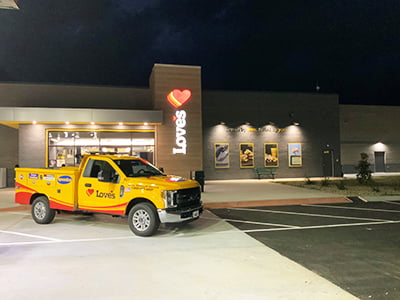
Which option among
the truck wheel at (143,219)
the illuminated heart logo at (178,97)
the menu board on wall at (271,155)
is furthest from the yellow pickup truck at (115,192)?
the menu board on wall at (271,155)

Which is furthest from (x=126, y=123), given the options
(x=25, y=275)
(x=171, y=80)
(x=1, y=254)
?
(x=25, y=275)

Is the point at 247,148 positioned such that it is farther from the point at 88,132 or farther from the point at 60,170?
the point at 60,170

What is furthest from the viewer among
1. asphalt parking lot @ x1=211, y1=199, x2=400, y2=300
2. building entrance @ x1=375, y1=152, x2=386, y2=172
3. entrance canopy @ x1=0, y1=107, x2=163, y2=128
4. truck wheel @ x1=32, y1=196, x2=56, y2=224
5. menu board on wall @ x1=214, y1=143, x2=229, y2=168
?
building entrance @ x1=375, y1=152, x2=386, y2=172

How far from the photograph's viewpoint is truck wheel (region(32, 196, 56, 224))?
8.75 m

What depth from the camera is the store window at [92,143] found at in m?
19.1

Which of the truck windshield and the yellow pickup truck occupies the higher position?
the truck windshield

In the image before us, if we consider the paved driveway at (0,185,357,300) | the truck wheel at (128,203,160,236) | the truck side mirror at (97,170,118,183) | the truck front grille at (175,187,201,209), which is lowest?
the paved driveway at (0,185,357,300)

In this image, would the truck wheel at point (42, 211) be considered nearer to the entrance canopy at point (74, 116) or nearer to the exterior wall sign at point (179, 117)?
the entrance canopy at point (74, 116)

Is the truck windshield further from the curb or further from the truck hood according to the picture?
the curb

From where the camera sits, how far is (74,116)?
17594mm

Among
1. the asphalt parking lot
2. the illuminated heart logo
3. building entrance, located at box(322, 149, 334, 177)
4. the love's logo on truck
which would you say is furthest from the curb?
building entrance, located at box(322, 149, 334, 177)

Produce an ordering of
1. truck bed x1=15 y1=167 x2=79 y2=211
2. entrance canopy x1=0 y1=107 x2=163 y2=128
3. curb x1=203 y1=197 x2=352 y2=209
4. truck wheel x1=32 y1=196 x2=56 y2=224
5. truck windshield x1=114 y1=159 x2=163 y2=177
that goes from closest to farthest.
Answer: truck windshield x1=114 y1=159 x2=163 y2=177 < truck bed x1=15 y1=167 x2=79 y2=211 < truck wheel x1=32 y1=196 x2=56 y2=224 < curb x1=203 y1=197 x2=352 y2=209 < entrance canopy x1=0 y1=107 x2=163 y2=128

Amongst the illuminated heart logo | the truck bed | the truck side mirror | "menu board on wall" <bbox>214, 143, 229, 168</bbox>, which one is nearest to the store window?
the illuminated heart logo

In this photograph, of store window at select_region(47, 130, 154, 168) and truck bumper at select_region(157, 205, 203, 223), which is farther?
store window at select_region(47, 130, 154, 168)
